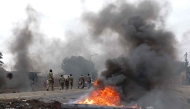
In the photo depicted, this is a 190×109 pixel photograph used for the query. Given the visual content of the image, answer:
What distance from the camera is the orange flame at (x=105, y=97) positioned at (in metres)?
14.9

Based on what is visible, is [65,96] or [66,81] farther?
[66,81]

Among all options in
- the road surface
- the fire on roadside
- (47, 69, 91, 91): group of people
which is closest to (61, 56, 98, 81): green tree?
(47, 69, 91, 91): group of people

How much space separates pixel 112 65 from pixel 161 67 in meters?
2.94

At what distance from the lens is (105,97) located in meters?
15.2

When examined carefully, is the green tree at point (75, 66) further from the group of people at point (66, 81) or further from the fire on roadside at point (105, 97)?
the fire on roadside at point (105, 97)

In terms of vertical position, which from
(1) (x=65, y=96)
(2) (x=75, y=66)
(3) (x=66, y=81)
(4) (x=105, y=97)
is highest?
(2) (x=75, y=66)

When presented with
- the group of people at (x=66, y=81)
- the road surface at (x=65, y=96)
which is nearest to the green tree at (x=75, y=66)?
the group of people at (x=66, y=81)

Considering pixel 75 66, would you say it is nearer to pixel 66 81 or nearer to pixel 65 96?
pixel 66 81

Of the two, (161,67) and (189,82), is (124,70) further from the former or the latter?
(189,82)

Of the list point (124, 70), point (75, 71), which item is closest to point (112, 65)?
point (124, 70)

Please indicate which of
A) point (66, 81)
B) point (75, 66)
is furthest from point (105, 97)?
point (75, 66)

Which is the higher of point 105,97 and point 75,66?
point 75,66

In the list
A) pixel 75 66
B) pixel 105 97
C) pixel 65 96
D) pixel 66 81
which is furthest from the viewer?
pixel 75 66

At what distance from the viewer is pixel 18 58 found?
3909 centimetres
